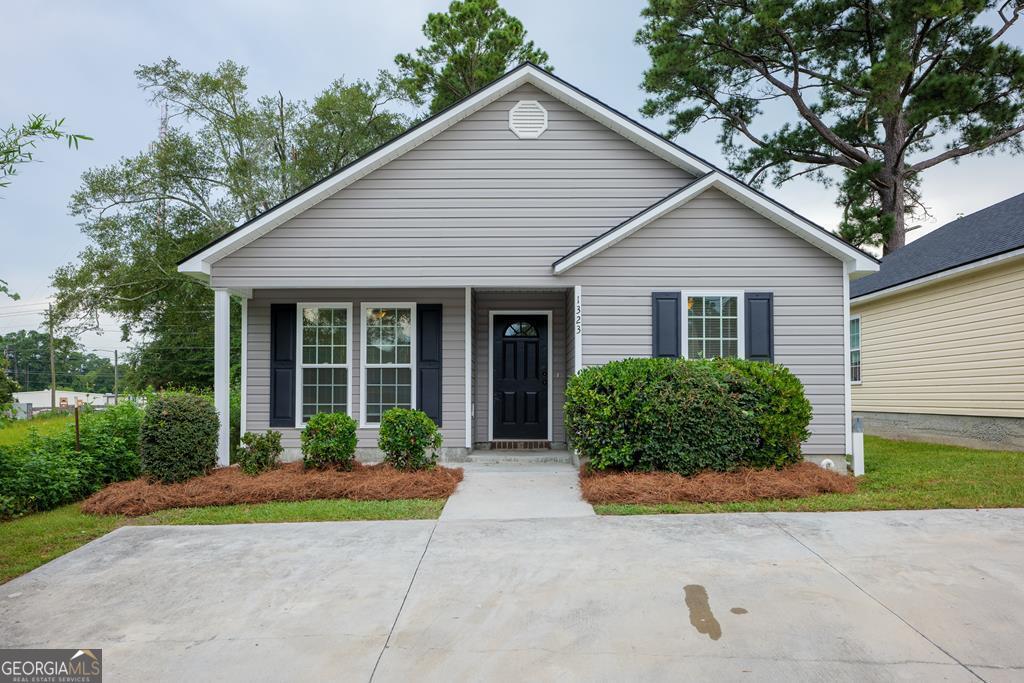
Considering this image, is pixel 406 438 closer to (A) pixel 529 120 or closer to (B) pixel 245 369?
(B) pixel 245 369

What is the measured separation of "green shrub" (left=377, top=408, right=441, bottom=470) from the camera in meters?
7.85

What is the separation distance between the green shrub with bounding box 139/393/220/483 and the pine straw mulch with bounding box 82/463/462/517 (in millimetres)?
158

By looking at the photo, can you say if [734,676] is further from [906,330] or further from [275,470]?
[906,330]

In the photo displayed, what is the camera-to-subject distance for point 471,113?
373 inches

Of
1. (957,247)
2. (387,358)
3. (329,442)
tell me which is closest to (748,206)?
(387,358)

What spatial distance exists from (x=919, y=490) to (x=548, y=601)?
522cm

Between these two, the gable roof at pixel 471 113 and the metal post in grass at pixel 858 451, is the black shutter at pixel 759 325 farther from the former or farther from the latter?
the metal post in grass at pixel 858 451

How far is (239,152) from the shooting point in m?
26.1

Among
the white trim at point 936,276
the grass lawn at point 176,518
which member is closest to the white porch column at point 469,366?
the grass lawn at point 176,518

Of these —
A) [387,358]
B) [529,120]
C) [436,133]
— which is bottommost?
[387,358]

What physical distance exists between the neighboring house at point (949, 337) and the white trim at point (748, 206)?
323 cm

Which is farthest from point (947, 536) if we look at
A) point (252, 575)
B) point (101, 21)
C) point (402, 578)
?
point (101, 21)

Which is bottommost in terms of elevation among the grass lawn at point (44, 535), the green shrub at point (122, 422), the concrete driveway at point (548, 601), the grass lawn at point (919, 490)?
the grass lawn at point (44, 535)

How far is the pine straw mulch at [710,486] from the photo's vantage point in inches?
261
